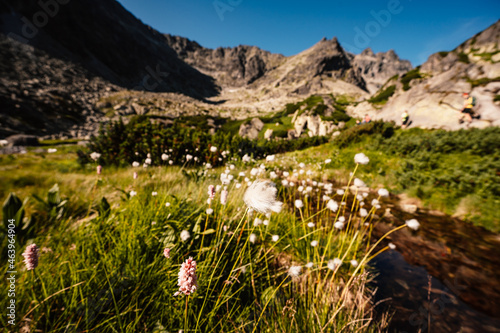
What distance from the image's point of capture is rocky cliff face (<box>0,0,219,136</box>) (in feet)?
81.5

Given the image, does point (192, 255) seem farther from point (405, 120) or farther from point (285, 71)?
point (285, 71)

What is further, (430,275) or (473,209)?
(473,209)

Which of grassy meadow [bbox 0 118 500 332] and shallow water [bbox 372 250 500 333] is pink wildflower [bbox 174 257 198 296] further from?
shallow water [bbox 372 250 500 333]

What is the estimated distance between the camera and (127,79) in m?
71.9

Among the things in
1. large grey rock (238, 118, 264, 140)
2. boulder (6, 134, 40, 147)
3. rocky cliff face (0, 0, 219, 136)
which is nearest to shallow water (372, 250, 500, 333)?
boulder (6, 134, 40, 147)

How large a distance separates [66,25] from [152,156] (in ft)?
300

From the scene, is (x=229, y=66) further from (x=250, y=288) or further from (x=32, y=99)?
(x=250, y=288)

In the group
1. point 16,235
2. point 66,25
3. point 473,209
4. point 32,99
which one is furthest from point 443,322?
point 66,25

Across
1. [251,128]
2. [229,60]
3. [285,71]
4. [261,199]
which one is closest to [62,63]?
[251,128]

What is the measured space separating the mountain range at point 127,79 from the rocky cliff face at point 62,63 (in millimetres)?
195

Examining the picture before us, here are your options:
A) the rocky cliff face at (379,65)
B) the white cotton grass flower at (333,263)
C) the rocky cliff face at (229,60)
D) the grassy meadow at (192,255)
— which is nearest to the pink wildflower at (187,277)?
the grassy meadow at (192,255)

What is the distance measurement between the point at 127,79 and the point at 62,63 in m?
30.1

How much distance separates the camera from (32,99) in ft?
86.2

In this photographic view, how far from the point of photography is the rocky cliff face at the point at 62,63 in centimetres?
2483
